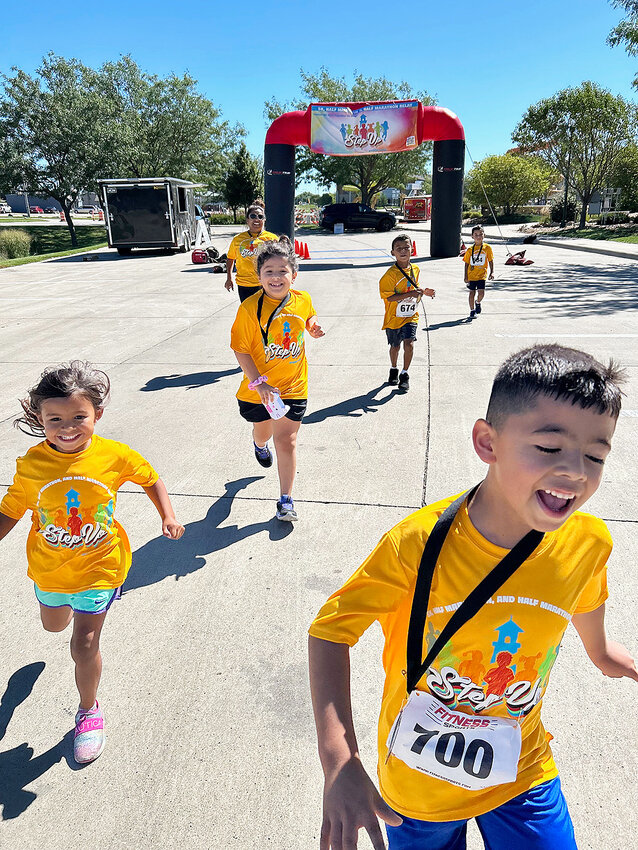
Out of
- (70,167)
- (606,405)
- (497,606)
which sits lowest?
(497,606)

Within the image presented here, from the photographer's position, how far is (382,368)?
308 inches

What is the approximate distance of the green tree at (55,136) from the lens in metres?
28.9

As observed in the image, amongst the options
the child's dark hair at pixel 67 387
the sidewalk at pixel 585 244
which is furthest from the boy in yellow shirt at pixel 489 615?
the sidewalk at pixel 585 244

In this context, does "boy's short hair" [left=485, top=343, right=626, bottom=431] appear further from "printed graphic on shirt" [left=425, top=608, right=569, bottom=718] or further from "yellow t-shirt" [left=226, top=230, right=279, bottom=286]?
"yellow t-shirt" [left=226, top=230, right=279, bottom=286]

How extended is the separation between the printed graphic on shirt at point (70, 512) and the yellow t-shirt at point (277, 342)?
1910mm

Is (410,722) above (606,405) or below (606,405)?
below

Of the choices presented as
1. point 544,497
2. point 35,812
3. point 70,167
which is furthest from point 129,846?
point 70,167

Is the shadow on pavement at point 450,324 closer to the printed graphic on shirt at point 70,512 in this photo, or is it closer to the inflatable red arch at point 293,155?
the printed graphic on shirt at point 70,512

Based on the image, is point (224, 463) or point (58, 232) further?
point (58, 232)

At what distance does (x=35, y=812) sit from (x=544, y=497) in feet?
6.90

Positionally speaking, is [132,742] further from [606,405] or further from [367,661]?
[606,405]

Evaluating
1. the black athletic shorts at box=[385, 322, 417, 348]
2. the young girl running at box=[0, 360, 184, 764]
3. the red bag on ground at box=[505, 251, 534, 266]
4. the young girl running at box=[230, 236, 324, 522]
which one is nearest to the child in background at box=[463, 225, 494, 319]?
the black athletic shorts at box=[385, 322, 417, 348]

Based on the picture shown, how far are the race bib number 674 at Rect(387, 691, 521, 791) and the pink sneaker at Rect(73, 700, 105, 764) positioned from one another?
148 cm

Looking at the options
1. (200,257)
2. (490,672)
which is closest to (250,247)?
(490,672)
